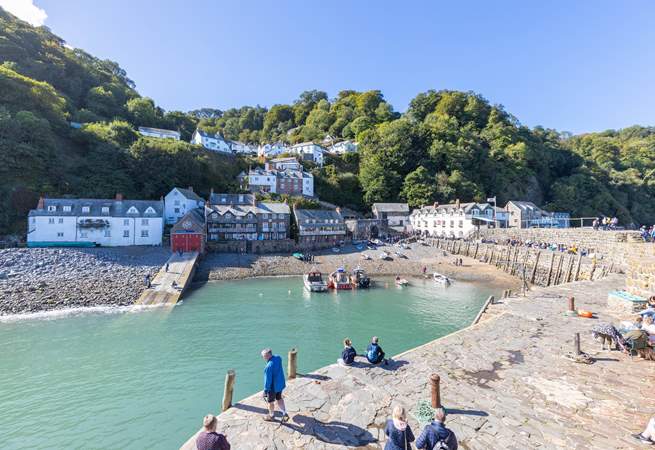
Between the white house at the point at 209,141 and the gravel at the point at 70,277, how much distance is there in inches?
1597

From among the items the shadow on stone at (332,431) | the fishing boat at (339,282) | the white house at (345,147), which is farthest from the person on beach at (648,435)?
the white house at (345,147)

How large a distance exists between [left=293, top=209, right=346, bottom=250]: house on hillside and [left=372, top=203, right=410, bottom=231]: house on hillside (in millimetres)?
12780

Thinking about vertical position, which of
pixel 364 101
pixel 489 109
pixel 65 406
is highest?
pixel 364 101

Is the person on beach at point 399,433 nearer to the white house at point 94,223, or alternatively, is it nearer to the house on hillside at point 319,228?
the house on hillside at point 319,228

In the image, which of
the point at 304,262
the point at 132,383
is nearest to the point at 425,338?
the point at 132,383

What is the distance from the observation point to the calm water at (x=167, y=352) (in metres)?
10.7

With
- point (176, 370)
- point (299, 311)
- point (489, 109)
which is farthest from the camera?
point (489, 109)

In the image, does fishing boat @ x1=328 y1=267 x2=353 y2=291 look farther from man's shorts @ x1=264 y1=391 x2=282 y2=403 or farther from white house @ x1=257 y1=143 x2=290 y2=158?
white house @ x1=257 y1=143 x2=290 y2=158

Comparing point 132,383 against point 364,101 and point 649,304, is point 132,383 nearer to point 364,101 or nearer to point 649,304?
point 649,304

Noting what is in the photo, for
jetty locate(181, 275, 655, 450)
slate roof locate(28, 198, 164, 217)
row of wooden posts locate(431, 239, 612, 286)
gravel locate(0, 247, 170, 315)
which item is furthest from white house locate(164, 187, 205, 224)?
row of wooden posts locate(431, 239, 612, 286)

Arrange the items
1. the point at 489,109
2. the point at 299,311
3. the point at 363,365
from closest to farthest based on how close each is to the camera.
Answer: the point at 363,365 → the point at 299,311 → the point at 489,109

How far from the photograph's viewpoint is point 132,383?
13609mm

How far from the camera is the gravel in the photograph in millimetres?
25328

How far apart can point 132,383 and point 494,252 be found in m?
47.0
